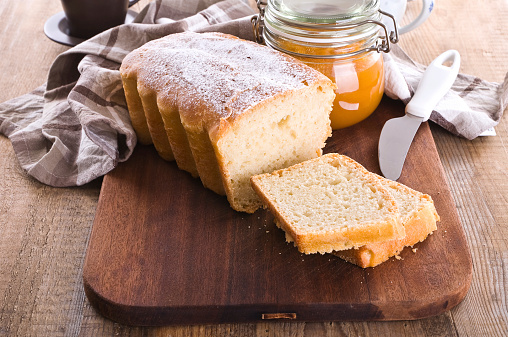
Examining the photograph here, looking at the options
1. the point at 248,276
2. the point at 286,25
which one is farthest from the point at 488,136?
the point at 248,276

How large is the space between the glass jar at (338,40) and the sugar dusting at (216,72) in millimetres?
136

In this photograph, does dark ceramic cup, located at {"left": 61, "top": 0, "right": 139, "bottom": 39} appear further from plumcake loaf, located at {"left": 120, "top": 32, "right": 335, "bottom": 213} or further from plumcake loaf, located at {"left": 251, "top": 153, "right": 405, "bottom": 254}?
plumcake loaf, located at {"left": 251, "top": 153, "right": 405, "bottom": 254}

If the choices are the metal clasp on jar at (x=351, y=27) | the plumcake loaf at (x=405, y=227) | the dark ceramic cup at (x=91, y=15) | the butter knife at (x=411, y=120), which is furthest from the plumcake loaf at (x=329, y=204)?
the dark ceramic cup at (x=91, y=15)

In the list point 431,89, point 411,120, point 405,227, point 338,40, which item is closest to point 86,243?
point 405,227

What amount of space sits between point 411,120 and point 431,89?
0.69ft

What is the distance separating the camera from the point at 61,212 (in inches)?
106

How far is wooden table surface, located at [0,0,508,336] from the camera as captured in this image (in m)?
2.15

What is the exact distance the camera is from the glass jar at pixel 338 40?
8.87 ft

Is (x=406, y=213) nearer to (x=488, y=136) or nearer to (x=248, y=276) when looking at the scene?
(x=248, y=276)

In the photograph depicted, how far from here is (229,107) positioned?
94.3 inches

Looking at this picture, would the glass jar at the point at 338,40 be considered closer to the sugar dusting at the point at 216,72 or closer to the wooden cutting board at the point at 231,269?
the sugar dusting at the point at 216,72

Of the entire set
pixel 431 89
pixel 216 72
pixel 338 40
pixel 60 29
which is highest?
pixel 338 40

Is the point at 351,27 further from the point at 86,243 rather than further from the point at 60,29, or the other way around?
the point at 60,29

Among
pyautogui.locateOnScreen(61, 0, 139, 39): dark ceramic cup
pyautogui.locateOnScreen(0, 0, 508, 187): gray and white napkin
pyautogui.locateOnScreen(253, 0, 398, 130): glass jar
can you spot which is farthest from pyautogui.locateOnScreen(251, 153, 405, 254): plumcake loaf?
pyautogui.locateOnScreen(61, 0, 139, 39): dark ceramic cup
